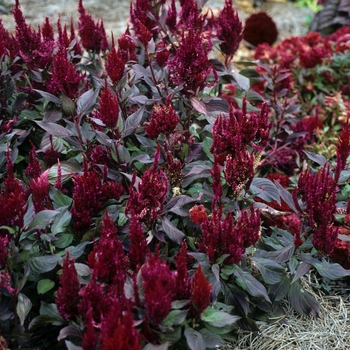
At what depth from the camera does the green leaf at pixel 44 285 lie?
167cm

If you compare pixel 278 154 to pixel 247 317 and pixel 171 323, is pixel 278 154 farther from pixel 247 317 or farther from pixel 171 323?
pixel 171 323

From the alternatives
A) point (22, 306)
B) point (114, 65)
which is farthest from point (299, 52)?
point (22, 306)

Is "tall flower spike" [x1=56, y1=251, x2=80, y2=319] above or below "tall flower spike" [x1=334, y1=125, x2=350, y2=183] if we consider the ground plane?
below

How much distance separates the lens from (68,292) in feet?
4.84

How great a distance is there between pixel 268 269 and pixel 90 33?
1468 mm

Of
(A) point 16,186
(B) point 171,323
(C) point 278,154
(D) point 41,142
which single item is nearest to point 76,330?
(B) point 171,323

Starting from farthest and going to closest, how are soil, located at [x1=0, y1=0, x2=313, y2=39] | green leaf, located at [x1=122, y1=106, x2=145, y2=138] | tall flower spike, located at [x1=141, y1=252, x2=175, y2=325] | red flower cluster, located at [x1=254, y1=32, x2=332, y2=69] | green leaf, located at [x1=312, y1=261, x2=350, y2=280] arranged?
soil, located at [x1=0, y1=0, x2=313, y2=39] → red flower cluster, located at [x1=254, y1=32, x2=332, y2=69] → green leaf, located at [x1=122, y1=106, x2=145, y2=138] → green leaf, located at [x1=312, y1=261, x2=350, y2=280] → tall flower spike, located at [x1=141, y1=252, x2=175, y2=325]

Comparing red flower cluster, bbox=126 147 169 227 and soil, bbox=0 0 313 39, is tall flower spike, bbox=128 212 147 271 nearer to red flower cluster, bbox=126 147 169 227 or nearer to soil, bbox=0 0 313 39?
red flower cluster, bbox=126 147 169 227

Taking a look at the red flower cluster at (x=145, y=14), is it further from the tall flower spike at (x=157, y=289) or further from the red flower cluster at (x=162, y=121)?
the tall flower spike at (x=157, y=289)

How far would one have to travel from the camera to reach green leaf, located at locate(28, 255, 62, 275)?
1.65 metres

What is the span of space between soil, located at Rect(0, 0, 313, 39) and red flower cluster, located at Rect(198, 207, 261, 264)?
4.97 m

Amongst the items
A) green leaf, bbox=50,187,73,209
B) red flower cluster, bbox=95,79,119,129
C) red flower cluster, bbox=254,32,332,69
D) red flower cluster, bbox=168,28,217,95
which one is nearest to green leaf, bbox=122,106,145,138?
red flower cluster, bbox=95,79,119,129

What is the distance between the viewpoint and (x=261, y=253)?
197 cm

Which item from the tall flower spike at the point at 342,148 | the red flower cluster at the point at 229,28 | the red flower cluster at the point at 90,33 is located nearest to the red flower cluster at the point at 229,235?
the tall flower spike at the point at 342,148
